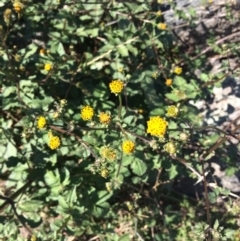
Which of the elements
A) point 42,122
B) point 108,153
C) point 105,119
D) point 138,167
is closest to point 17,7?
point 42,122

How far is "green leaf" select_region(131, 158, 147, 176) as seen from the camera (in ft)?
10.2

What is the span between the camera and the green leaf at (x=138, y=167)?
312 cm

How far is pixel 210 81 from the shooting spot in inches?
141

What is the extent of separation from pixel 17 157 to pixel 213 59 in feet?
7.48

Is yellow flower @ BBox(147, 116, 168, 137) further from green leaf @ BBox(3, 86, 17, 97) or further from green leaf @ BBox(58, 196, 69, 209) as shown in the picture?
green leaf @ BBox(3, 86, 17, 97)

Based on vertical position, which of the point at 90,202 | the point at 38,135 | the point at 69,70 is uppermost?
the point at 69,70

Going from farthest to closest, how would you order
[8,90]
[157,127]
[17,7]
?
[8,90], [17,7], [157,127]

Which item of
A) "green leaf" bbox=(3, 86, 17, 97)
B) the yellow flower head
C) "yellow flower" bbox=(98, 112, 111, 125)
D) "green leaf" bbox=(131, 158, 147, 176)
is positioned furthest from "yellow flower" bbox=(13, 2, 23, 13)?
"green leaf" bbox=(131, 158, 147, 176)

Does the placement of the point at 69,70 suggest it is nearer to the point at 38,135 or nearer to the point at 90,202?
the point at 38,135

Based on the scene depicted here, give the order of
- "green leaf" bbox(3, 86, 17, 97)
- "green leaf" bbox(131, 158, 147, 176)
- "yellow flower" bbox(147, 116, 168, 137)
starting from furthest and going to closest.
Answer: "green leaf" bbox(3, 86, 17, 97) → "green leaf" bbox(131, 158, 147, 176) → "yellow flower" bbox(147, 116, 168, 137)

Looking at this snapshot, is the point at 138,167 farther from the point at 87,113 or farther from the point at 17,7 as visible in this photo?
the point at 17,7

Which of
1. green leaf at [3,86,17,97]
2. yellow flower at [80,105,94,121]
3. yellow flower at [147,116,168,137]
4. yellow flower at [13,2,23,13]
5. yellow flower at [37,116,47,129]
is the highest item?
yellow flower at [13,2,23,13]

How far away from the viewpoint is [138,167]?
3.13m

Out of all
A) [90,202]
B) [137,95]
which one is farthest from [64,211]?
[137,95]
